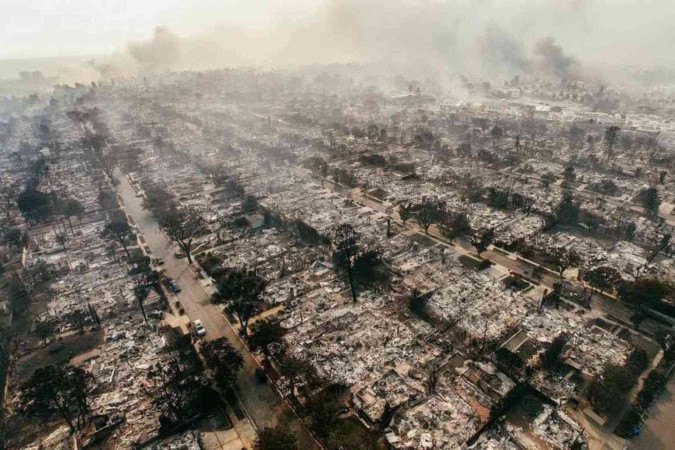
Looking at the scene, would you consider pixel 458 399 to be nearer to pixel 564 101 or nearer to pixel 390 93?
pixel 564 101

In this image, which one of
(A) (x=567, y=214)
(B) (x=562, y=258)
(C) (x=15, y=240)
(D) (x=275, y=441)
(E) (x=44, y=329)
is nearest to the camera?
(D) (x=275, y=441)

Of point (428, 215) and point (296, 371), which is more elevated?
point (428, 215)

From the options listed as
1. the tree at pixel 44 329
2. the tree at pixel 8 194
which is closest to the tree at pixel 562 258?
the tree at pixel 44 329

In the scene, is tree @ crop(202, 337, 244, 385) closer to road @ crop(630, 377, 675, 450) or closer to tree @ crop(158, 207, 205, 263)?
tree @ crop(158, 207, 205, 263)

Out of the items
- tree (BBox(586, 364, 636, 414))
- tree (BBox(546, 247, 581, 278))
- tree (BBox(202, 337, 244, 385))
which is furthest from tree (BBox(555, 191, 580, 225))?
tree (BBox(202, 337, 244, 385))

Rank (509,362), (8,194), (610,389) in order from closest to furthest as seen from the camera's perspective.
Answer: (610,389), (509,362), (8,194)

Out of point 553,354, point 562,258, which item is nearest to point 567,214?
point 562,258

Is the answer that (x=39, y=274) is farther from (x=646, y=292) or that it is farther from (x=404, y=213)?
(x=646, y=292)
